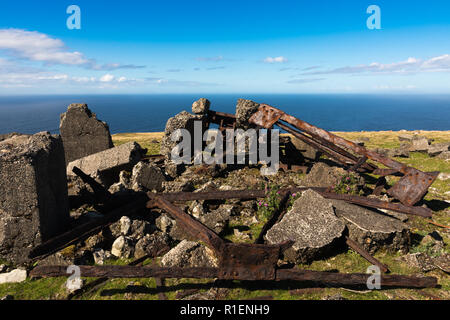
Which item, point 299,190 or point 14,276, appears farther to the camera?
point 299,190

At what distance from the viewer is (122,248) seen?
568cm

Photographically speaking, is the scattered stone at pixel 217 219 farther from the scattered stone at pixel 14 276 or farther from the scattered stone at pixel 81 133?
the scattered stone at pixel 81 133

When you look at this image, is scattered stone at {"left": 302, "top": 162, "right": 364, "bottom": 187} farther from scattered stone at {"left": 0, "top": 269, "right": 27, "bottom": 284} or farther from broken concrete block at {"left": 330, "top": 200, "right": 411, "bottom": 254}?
scattered stone at {"left": 0, "top": 269, "right": 27, "bottom": 284}

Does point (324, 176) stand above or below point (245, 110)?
below

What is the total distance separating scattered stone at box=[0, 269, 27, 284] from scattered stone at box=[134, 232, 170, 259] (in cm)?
198

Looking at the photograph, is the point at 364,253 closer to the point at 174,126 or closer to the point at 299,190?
the point at 299,190

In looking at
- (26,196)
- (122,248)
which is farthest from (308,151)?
(26,196)

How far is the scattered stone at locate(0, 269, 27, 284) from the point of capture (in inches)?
194

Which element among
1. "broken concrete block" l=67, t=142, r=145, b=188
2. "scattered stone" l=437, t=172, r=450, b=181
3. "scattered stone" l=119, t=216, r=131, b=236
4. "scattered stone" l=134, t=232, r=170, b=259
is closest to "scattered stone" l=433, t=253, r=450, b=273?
"scattered stone" l=134, t=232, r=170, b=259

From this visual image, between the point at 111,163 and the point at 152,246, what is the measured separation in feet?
16.7

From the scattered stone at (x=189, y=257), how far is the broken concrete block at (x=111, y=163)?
5.28 meters

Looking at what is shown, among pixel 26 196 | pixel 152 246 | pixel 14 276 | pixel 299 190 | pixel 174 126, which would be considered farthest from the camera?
pixel 174 126

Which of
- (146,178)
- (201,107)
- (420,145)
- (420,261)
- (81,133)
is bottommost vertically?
(420,261)
